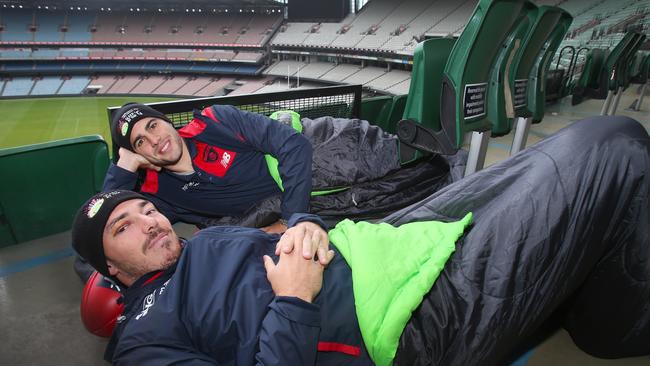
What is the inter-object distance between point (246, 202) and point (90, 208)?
1125 mm

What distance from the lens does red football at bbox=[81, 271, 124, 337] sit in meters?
1.45

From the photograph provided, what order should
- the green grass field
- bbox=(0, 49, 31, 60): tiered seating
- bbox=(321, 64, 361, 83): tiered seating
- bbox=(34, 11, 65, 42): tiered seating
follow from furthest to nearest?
1. bbox=(34, 11, 65, 42): tiered seating
2. bbox=(0, 49, 31, 60): tiered seating
3. bbox=(321, 64, 361, 83): tiered seating
4. the green grass field

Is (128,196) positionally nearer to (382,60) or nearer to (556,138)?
(556,138)

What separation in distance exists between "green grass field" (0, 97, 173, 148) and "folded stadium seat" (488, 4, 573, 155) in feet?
44.4

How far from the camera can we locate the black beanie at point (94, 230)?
1205mm

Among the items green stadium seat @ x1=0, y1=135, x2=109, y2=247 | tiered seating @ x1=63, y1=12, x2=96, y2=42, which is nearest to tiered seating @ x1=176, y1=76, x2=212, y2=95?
tiered seating @ x1=63, y1=12, x2=96, y2=42

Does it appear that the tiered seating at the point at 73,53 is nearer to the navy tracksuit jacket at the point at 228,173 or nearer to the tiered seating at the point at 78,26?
the tiered seating at the point at 78,26

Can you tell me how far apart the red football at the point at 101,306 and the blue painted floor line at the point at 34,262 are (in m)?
1.14

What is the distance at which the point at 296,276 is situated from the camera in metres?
1.02

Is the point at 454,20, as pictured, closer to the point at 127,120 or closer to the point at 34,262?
the point at 127,120

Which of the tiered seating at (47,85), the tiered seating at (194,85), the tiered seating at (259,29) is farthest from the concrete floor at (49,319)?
the tiered seating at (47,85)

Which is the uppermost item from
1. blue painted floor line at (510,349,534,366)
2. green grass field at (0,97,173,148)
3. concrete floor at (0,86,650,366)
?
blue painted floor line at (510,349,534,366)

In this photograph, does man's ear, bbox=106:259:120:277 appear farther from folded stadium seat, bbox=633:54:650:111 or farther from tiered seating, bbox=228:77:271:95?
tiered seating, bbox=228:77:271:95

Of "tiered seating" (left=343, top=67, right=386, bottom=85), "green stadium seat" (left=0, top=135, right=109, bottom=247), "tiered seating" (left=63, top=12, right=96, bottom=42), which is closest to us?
"green stadium seat" (left=0, top=135, right=109, bottom=247)
